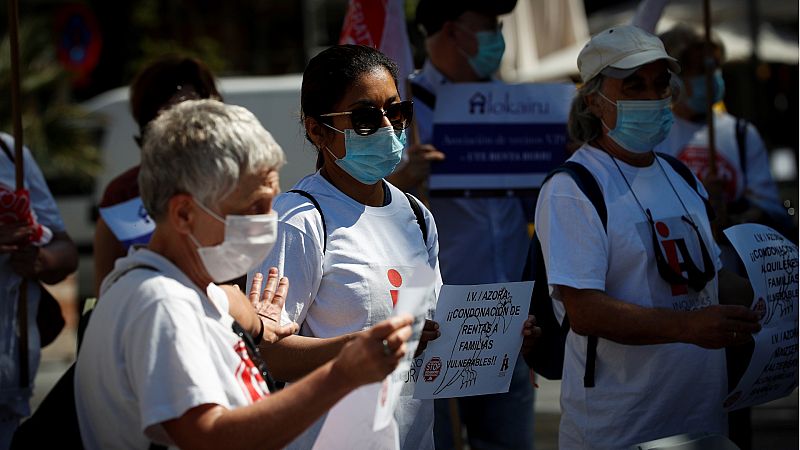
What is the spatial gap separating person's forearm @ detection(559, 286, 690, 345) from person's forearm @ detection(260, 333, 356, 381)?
2.49ft

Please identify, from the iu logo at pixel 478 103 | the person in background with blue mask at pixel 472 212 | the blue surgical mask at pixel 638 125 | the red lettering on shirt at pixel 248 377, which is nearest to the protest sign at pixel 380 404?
the red lettering on shirt at pixel 248 377

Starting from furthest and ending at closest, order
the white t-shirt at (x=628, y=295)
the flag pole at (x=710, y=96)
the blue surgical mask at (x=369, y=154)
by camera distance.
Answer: the flag pole at (x=710, y=96)
the white t-shirt at (x=628, y=295)
the blue surgical mask at (x=369, y=154)

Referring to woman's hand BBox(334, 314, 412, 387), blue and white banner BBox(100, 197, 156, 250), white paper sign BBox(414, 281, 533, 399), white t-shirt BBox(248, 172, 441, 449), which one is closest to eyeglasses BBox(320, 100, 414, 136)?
white t-shirt BBox(248, 172, 441, 449)

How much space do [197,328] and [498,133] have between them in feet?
9.50

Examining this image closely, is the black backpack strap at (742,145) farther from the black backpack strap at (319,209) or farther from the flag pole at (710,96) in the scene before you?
the black backpack strap at (319,209)

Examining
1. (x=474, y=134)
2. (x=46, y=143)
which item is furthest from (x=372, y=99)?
(x=46, y=143)

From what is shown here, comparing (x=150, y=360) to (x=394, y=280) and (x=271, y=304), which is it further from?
(x=394, y=280)

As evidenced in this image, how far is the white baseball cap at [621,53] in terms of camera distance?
3.70 meters

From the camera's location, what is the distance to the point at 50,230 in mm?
4738

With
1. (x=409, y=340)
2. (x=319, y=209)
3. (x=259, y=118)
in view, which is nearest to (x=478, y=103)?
(x=319, y=209)

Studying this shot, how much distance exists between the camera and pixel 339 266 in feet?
10.5

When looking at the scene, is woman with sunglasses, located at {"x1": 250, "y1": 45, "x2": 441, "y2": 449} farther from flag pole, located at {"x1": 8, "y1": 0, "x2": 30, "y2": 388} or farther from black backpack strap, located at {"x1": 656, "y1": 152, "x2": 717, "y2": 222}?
flag pole, located at {"x1": 8, "y1": 0, "x2": 30, "y2": 388}

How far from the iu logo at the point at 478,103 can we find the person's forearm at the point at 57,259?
5.59 ft

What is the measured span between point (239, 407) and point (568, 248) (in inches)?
55.7
